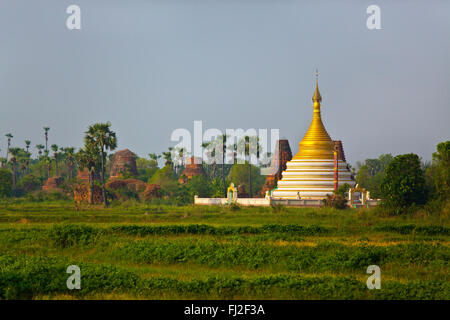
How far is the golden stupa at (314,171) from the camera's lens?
65312 millimetres

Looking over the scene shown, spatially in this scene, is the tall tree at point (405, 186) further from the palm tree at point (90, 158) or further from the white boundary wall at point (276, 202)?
the palm tree at point (90, 158)

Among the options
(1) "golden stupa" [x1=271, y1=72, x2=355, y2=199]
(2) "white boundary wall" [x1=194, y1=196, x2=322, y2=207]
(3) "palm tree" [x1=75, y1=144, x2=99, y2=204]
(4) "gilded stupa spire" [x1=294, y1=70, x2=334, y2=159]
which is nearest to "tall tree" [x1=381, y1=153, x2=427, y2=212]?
(2) "white boundary wall" [x1=194, y1=196, x2=322, y2=207]

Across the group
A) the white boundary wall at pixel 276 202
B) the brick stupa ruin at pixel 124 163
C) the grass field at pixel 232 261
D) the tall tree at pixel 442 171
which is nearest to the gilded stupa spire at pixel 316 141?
the white boundary wall at pixel 276 202

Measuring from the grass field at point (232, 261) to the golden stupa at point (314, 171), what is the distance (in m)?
21.7

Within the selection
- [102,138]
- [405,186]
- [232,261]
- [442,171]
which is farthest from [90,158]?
[232,261]

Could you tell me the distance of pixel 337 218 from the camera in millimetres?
44875

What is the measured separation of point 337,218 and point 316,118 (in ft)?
93.0

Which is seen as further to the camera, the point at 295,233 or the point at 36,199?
the point at 36,199

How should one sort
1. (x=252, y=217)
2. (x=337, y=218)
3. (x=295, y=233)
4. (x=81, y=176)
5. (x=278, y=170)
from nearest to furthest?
(x=295, y=233)
(x=337, y=218)
(x=252, y=217)
(x=278, y=170)
(x=81, y=176)

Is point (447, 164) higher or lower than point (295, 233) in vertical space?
higher

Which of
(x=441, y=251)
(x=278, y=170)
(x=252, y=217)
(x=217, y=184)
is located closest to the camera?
(x=441, y=251)
